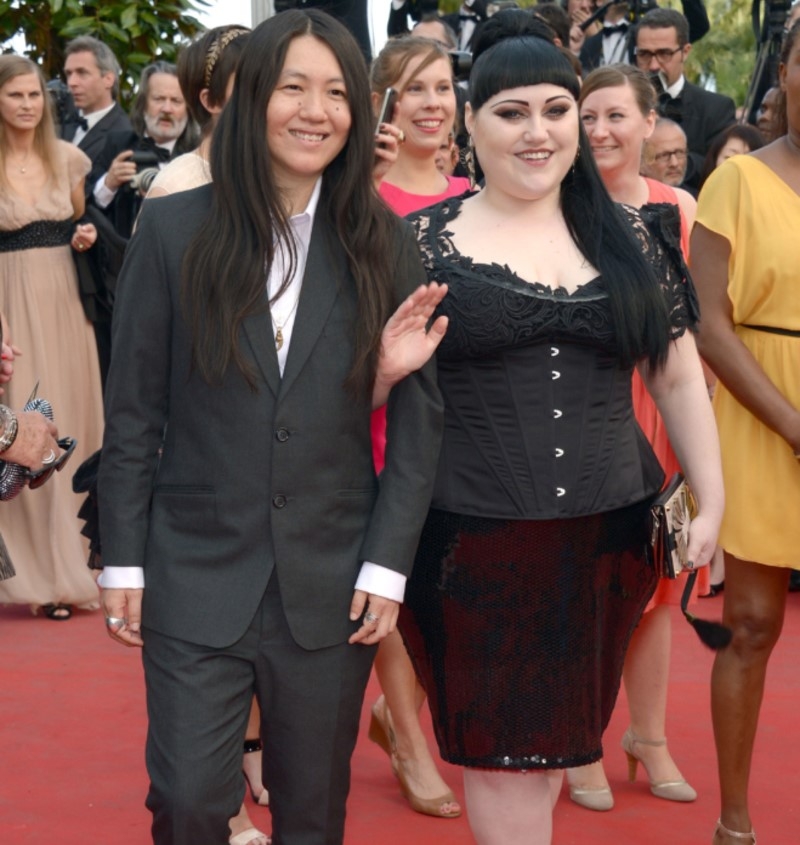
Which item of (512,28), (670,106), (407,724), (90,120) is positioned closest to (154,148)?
(90,120)

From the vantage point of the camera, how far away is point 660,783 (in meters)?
4.47

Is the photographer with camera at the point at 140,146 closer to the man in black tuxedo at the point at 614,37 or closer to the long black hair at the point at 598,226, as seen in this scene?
the man in black tuxedo at the point at 614,37

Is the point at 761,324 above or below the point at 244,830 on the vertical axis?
above

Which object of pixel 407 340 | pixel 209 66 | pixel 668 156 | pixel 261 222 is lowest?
pixel 668 156

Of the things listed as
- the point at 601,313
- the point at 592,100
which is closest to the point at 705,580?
the point at 592,100

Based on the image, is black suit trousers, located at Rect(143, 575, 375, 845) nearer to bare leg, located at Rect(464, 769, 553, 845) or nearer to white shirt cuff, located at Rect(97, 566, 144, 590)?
white shirt cuff, located at Rect(97, 566, 144, 590)

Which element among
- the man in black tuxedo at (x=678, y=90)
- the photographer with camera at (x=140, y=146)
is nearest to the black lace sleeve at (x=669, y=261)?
the photographer with camera at (x=140, y=146)

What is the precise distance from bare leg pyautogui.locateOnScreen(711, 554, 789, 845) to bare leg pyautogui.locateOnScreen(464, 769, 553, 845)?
2.33 feet

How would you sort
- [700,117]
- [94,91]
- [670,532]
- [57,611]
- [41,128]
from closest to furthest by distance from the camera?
1. [670,532]
2. [57,611]
3. [41,128]
4. [700,117]
5. [94,91]

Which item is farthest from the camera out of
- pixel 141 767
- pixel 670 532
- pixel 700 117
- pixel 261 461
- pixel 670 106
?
pixel 700 117

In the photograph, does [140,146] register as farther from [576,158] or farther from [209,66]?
[576,158]

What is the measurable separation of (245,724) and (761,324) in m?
1.74

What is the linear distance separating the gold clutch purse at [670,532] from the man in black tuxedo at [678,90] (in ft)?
16.9

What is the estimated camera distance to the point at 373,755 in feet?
16.1
